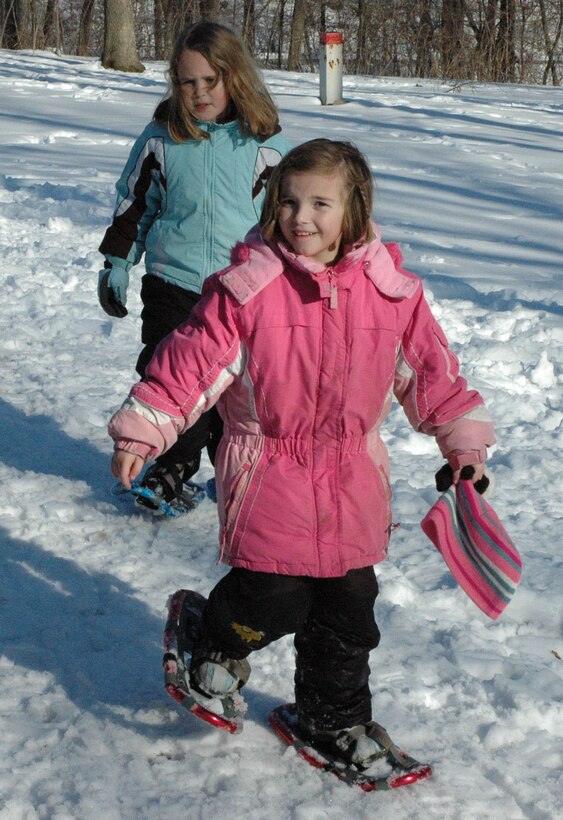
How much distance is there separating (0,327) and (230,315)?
3.68m

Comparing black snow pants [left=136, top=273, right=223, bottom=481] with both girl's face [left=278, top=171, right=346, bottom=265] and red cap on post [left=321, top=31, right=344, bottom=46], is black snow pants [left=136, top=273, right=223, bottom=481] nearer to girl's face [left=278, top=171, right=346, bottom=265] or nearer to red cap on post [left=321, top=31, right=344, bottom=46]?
girl's face [left=278, top=171, right=346, bottom=265]

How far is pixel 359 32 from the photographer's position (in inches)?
910

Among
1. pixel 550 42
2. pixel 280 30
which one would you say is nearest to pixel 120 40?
pixel 550 42

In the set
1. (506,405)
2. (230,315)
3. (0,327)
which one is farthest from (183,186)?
(0,327)

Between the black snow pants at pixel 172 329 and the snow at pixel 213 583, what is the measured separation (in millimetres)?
233

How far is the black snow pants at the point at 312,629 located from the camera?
2404 millimetres

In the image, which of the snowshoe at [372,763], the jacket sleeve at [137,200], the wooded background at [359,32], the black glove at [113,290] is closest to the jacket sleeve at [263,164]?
the jacket sleeve at [137,200]

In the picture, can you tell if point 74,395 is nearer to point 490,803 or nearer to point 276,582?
point 276,582

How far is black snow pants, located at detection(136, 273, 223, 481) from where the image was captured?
3.61m

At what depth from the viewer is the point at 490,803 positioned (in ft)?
7.88

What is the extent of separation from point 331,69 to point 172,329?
1008cm

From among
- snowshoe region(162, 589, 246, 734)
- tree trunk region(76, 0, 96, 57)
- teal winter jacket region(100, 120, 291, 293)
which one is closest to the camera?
snowshoe region(162, 589, 246, 734)

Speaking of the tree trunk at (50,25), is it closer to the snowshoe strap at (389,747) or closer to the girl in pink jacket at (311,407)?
the girl in pink jacket at (311,407)

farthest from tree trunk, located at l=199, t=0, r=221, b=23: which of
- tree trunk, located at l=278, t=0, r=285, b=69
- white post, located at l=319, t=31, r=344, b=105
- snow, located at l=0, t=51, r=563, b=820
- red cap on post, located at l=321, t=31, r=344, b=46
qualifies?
snow, located at l=0, t=51, r=563, b=820
